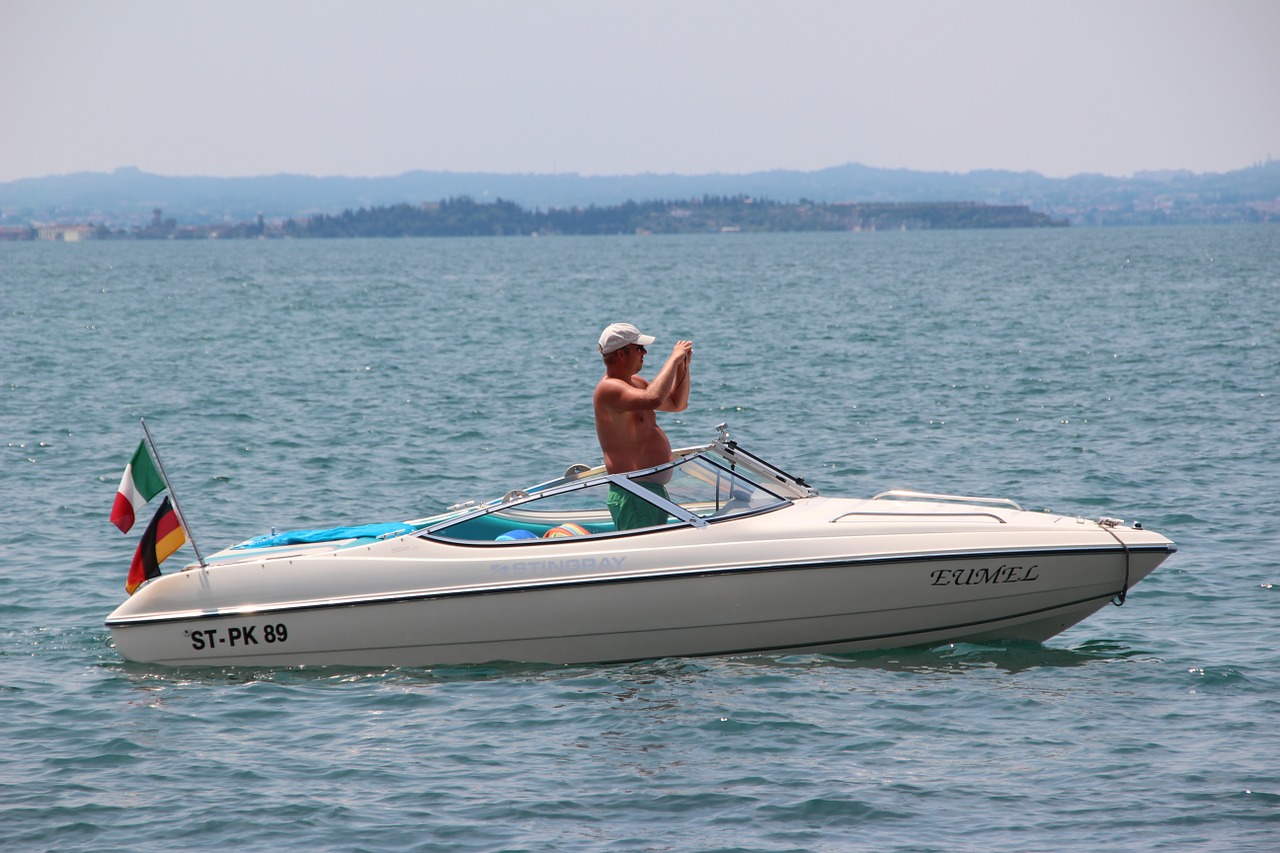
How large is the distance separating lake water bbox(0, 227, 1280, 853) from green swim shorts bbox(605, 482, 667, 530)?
3.00ft

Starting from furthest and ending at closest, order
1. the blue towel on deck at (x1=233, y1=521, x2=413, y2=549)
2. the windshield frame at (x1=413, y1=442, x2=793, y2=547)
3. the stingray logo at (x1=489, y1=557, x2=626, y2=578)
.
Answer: the blue towel on deck at (x1=233, y1=521, x2=413, y2=549)
the windshield frame at (x1=413, y1=442, x2=793, y2=547)
the stingray logo at (x1=489, y1=557, x2=626, y2=578)

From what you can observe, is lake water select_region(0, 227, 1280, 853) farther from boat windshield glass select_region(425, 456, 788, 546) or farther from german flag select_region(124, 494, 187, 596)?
boat windshield glass select_region(425, 456, 788, 546)

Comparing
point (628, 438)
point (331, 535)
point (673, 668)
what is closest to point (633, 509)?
point (628, 438)

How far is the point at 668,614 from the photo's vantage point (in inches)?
353

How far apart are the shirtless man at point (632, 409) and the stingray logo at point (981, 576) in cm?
181

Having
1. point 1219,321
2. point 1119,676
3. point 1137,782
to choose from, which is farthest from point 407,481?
point 1219,321

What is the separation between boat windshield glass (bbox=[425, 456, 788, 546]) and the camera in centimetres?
916

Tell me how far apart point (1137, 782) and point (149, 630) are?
6106 mm

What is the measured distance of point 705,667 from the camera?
9.10 metres

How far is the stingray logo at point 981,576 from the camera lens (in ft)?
29.5

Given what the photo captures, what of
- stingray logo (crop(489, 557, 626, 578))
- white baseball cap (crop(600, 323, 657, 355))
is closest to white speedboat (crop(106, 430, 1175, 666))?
stingray logo (crop(489, 557, 626, 578))

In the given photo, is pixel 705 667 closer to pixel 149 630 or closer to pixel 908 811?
pixel 908 811

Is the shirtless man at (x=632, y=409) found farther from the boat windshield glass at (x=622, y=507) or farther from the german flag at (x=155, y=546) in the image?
the german flag at (x=155, y=546)

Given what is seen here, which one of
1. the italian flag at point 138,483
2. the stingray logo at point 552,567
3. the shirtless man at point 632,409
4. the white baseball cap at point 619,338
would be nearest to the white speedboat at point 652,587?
the stingray logo at point 552,567
